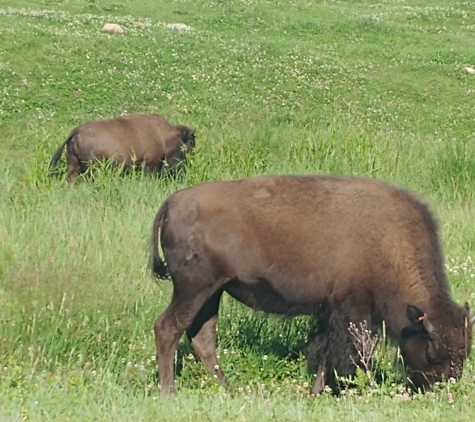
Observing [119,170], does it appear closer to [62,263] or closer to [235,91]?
[62,263]

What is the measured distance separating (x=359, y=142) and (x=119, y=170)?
3.83 m

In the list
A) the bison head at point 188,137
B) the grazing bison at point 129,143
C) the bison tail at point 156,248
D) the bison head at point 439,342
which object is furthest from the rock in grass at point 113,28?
the bison head at point 439,342

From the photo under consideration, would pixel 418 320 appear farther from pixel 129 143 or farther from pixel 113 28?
pixel 113 28

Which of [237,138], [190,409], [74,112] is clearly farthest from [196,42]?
[190,409]

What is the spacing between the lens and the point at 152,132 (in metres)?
14.0

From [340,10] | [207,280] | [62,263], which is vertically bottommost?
[340,10]

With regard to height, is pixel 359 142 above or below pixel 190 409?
below

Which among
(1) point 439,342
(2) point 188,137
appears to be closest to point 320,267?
(1) point 439,342

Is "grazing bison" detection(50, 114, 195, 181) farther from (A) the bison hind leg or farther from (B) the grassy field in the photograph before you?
(A) the bison hind leg

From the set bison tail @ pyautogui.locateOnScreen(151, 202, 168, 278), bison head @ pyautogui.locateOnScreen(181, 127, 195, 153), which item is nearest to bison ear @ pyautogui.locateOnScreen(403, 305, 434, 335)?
bison tail @ pyautogui.locateOnScreen(151, 202, 168, 278)

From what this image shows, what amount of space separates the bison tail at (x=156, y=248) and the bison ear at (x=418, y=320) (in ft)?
6.31

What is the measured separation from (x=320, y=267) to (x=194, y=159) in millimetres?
7317

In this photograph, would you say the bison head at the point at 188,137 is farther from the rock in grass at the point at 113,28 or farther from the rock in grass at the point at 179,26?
the rock in grass at the point at 179,26

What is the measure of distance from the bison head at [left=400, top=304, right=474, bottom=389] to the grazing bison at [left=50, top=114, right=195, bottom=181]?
6.88 metres
